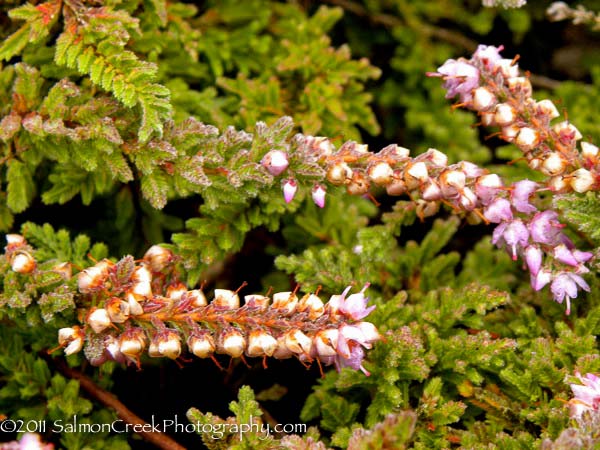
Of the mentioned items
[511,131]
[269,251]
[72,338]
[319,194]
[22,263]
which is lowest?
[269,251]

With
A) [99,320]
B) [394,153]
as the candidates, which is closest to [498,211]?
[394,153]

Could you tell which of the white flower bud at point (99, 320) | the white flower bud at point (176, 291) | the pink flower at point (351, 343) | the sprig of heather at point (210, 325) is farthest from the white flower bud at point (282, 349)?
the white flower bud at point (99, 320)

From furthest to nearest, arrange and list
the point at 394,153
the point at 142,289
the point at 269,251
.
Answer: the point at 269,251 < the point at 394,153 < the point at 142,289

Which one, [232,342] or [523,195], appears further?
[523,195]

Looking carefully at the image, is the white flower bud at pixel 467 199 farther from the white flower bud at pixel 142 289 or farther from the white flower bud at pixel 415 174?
the white flower bud at pixel 142 289

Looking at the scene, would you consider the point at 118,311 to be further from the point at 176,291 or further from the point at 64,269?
the point at 64,269

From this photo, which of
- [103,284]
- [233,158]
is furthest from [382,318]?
[103,284]

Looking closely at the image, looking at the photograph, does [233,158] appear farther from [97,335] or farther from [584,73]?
[584,73]
